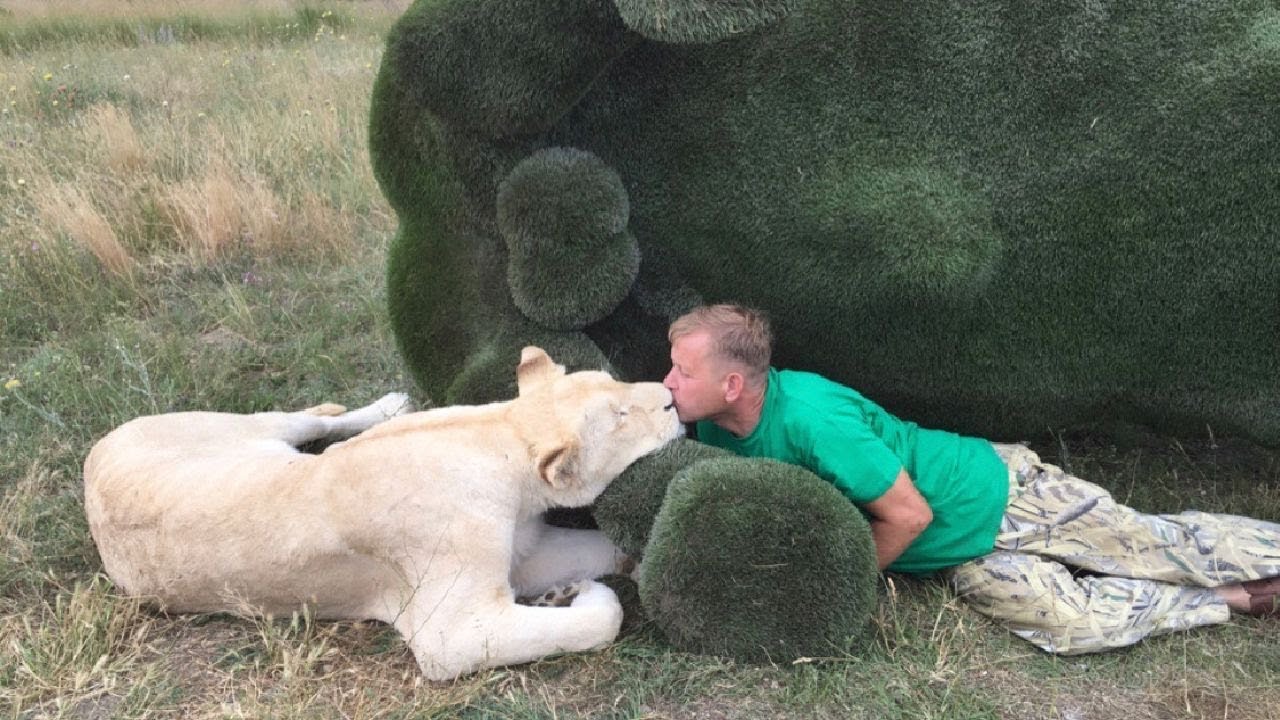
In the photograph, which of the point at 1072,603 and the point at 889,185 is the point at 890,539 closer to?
the point at 1072,603

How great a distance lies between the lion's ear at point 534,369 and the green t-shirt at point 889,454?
0.59 m

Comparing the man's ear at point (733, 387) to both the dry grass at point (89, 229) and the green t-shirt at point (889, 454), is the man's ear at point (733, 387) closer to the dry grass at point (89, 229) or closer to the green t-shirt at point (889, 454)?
the green t-shirt at point (889, 454)

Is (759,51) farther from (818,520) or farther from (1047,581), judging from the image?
(1047,581)

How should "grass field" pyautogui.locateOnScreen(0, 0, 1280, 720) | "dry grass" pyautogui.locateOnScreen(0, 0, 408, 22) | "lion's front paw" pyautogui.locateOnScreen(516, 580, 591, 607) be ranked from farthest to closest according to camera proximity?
"dry grass" pyautogui.locateOnScreen(0, 0, 408, 22) < "lion's front paw" pyautogui.locateOnScreen(516, 580, 591, 607) < "grass field" pyautogui.locateOnScreen(0, 0, 1280, 720)

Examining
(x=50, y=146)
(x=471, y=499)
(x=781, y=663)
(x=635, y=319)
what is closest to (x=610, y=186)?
(x=635, y=319)

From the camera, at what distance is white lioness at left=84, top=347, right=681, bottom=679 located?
2326 millimetres

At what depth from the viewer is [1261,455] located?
3359mm

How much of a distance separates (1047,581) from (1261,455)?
134 cm

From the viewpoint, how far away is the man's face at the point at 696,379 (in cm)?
252

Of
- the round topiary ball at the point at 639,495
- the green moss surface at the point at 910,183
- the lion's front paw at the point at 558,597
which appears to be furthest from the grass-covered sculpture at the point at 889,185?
the lion's front paw at the point at 558,597

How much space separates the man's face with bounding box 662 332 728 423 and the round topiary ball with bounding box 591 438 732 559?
0.14 metres

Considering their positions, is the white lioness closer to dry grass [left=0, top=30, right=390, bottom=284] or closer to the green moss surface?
the green moss surface

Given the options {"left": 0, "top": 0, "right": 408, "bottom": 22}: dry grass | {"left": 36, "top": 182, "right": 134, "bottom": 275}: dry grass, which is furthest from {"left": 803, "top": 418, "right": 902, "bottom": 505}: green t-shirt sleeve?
{"left": 0, "top": 0, "right": 408, "bottom": 22}: dry grass

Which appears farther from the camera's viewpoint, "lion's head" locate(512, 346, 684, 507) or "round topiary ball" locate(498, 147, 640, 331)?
"round topiary ball" locate(498, 147, 640, 331)
